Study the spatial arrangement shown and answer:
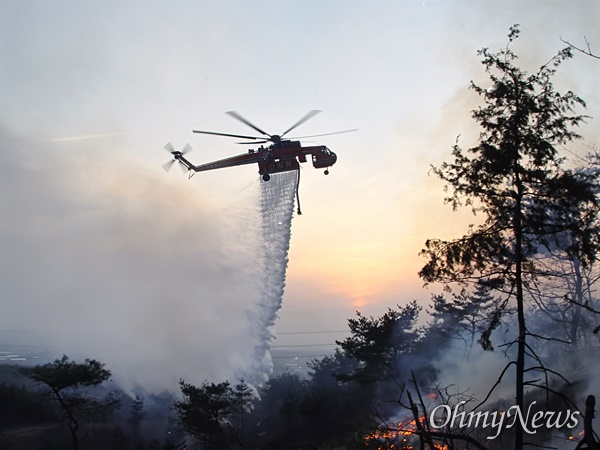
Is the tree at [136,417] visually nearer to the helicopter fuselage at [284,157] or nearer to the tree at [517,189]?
the helicopter fuselage at [284,157]

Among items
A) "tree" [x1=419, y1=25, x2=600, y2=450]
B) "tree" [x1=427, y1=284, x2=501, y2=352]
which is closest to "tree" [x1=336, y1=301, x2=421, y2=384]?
"tree" [x1=427, y1=284, x2=501, y2=352]

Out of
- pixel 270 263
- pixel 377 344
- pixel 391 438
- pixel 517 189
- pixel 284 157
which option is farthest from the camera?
pixel 270 263

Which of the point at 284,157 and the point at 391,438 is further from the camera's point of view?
the point at 284,157

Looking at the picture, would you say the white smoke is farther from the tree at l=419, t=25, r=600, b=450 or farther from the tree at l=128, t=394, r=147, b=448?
the tree at l=419, t=25, r=600, b=450

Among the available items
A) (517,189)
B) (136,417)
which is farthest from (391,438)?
(136,417)

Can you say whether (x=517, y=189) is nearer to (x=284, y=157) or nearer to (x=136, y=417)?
(x=284, y=157)

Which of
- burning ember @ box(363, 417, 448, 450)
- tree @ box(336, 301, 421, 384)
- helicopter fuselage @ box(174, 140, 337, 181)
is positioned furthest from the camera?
tree @ box(336, 301, 421, 384)

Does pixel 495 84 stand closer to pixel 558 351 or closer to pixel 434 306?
pixel 558 351

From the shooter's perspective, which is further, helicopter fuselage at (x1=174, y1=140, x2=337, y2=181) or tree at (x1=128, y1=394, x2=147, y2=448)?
tree at (x1=128, y1=394, x2=147, y2=448)

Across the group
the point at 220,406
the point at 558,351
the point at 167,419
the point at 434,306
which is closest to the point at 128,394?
the point at 167,419

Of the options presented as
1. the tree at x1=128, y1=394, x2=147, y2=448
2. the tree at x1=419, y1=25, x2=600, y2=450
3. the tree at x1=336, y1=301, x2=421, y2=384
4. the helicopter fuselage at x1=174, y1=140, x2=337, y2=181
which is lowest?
the tree at x1=128, y1=394, x2=147, y2=448

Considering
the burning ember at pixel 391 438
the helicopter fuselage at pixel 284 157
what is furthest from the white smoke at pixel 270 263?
the burning ember at pixel 391 438

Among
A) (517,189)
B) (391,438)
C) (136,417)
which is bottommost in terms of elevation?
(136,417)

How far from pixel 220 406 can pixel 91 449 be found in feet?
40.7
